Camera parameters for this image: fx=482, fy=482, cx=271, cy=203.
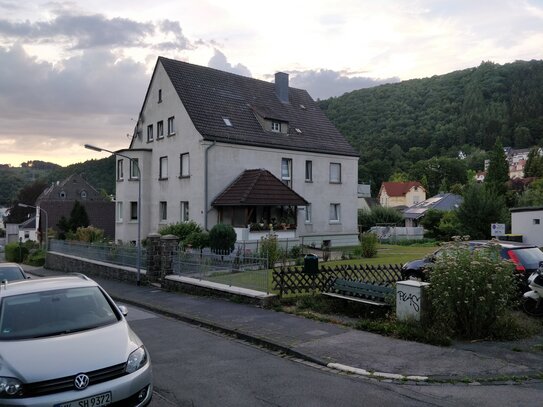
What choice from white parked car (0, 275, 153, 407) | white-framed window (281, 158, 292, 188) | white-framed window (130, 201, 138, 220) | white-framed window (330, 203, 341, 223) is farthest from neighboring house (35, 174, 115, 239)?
white parked car (0, 275, 153, 407)

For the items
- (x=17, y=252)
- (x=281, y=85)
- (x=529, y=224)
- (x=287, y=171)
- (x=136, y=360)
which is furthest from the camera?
(x=17, y=252)

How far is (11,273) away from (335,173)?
27.5m

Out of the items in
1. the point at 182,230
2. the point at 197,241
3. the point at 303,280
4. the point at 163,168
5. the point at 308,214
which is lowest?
the point at 303,280

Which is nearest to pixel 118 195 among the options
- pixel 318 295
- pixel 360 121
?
pixel 318 295

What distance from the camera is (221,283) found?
15641 mm

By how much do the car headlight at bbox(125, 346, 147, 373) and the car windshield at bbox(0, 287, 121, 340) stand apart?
901 millimetres

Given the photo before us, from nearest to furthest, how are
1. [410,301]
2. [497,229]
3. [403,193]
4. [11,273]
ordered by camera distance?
[410,301]
[11,273]
[497,229]
[403,193]

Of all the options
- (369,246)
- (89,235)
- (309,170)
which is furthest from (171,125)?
(369,246)

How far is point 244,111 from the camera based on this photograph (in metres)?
34.1

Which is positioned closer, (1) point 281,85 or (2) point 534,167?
(1) point 281,85

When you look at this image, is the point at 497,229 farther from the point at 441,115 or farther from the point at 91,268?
the point at 441,115

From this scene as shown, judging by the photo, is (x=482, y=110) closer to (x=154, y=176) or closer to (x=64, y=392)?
(x=154, y=176)

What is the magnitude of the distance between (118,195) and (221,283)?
23.8 m

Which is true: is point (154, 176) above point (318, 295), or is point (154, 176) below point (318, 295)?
above
